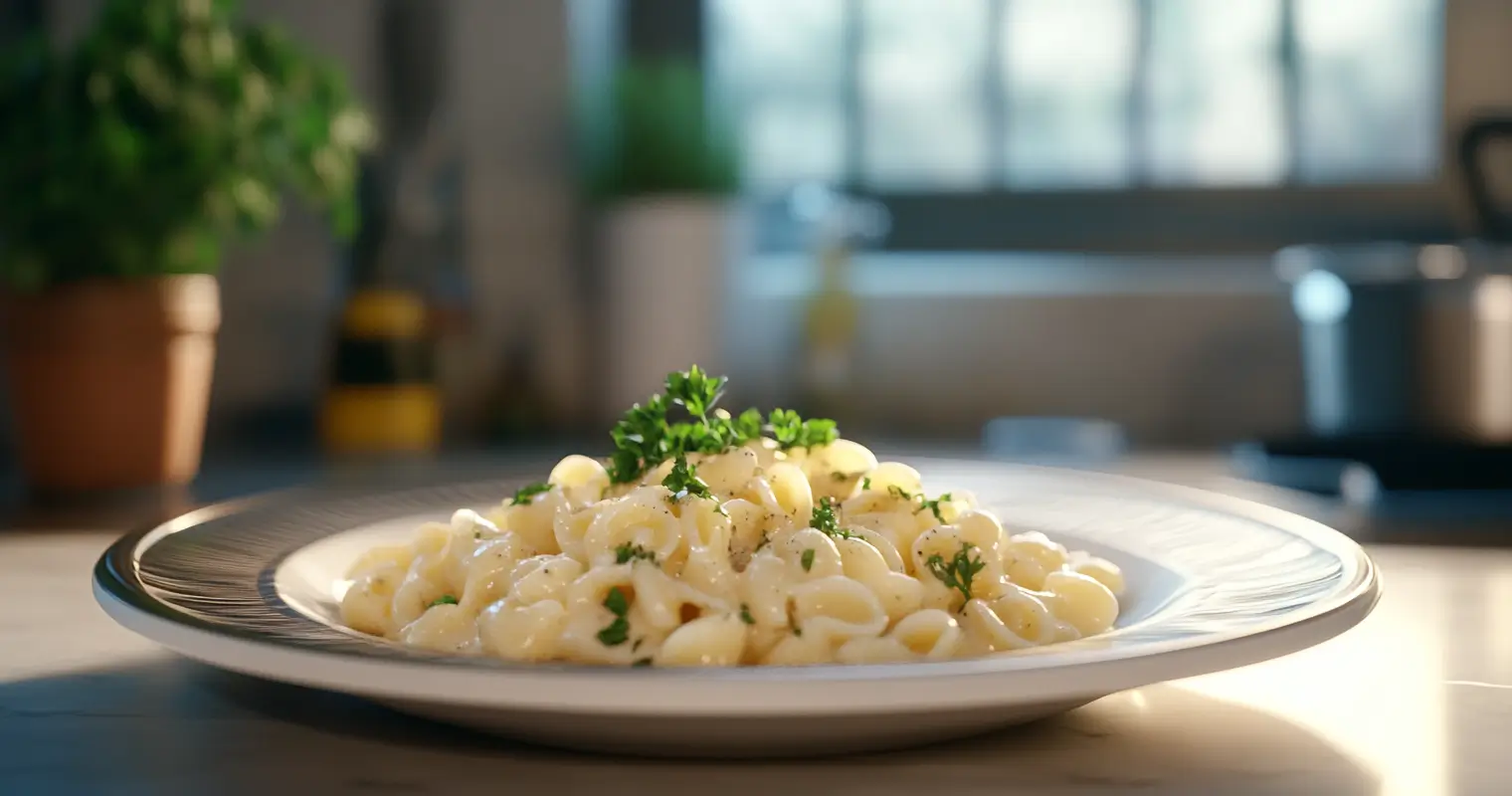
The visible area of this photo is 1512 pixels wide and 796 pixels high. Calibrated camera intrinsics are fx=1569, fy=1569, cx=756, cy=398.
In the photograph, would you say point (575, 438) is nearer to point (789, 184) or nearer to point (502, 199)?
point (502, 199)

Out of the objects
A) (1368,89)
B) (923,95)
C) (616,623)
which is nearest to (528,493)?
(616,623)

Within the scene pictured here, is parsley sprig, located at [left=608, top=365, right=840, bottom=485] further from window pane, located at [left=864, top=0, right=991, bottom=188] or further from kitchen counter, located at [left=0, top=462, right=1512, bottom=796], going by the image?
window pane, located at [left=864, top=0, right=991, bottom=188]

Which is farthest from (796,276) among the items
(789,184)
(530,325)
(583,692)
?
(583,692)

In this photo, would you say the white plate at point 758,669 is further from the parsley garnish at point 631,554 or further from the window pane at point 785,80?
the window pane at point 785,80

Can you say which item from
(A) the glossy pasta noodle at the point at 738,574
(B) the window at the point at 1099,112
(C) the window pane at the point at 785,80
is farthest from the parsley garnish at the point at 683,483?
(C) the window pane at the point at 785,80

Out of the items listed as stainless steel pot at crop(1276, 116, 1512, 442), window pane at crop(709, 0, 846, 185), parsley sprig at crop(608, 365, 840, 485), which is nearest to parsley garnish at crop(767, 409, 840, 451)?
parsley sprig at crop(608, 365, 840, 485)

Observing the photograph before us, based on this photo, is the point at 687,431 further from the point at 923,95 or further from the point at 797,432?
the point at 923,95
